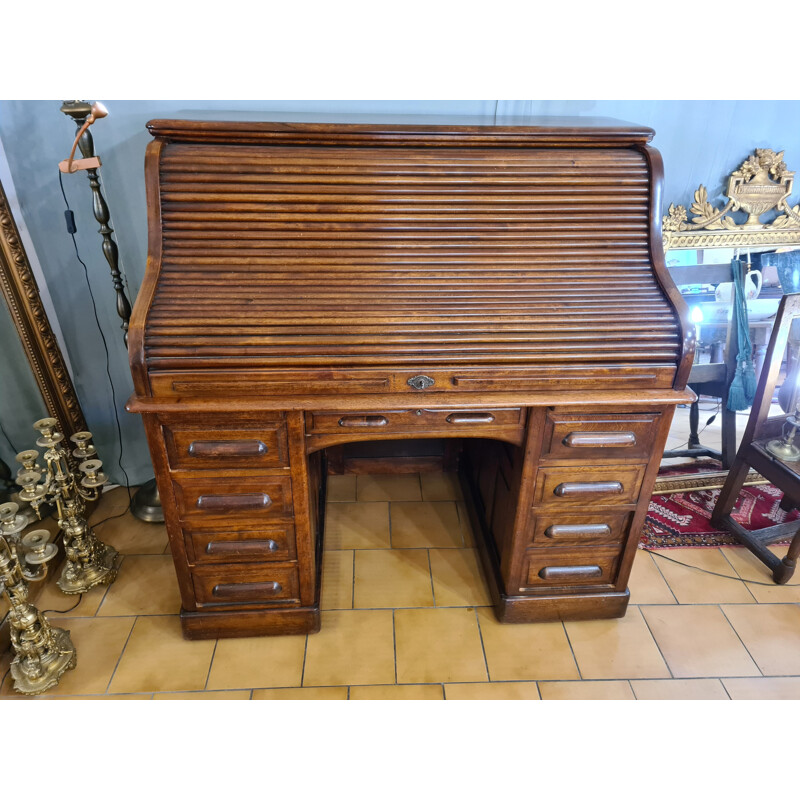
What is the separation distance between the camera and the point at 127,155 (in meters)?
2.26

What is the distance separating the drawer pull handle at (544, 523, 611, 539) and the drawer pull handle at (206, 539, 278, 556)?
96cm

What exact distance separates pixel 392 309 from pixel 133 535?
1719 mm

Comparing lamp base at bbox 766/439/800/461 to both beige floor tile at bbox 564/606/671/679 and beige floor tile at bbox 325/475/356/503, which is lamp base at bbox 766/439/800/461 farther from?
beige floor tile at bbox 325/475/356/503

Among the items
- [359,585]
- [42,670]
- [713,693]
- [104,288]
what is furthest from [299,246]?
[713,693]

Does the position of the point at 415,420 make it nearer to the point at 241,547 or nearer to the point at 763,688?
the point at 241,547

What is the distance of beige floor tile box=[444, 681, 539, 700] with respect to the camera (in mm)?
1966

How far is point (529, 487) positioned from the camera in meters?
1.93

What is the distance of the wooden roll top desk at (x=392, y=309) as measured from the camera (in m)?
1.67

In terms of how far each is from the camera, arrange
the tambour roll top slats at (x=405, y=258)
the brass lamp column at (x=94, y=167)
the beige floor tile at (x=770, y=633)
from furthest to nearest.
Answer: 1. the beige floor tile at (x=770, y=633)
2. the brass lamp column at (x=94, y=167)
3. the tambour roll top slats at (x=405, y=258)

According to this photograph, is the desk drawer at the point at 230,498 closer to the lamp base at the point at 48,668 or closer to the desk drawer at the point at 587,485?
the lamp base at the point at 48,668

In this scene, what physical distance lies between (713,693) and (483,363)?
1431 mm

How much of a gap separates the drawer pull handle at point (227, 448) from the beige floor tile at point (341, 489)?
1.14 m

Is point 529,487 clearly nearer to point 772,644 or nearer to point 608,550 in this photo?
point 608,550

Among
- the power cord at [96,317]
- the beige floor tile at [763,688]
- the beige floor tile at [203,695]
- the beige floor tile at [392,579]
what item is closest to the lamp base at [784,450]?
the beige floor tile at [763,688]
